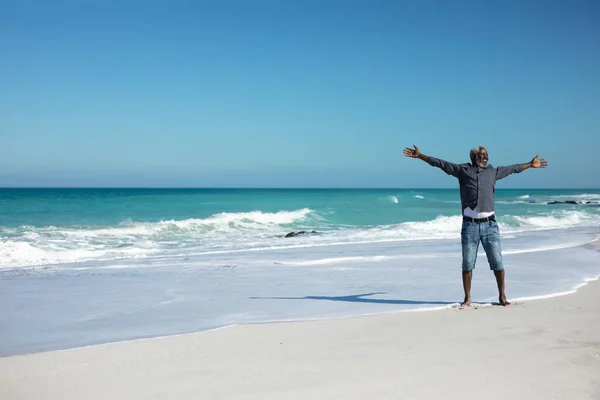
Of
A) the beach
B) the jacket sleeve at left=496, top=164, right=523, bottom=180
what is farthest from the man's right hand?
the beach

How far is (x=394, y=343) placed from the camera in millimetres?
5141

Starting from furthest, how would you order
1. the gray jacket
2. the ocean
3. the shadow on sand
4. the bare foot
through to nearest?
the shadow on sand → the bare foot → the gray jacket → the ocean

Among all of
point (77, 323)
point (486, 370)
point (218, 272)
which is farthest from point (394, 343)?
point (218, 272)

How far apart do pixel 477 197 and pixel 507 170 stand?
0.49 m

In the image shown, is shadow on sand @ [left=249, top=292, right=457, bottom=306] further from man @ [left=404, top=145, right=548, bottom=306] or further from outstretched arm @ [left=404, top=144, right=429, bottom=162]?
outstretched arm @ [left=404, top=144, right=429, bottom=162]

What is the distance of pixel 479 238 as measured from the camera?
6770mm

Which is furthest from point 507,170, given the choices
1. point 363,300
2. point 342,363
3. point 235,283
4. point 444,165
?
point 235,283

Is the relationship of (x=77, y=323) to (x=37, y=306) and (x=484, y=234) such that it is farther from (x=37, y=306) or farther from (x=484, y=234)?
(x=484, y=234)

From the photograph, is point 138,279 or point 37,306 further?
point 138,279

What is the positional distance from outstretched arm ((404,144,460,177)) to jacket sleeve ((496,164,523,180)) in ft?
1.55

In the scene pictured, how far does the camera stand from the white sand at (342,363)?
3975mm

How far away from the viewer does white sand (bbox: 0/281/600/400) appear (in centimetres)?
397

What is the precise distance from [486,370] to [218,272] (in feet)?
21.7

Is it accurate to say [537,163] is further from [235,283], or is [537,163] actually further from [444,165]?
[235,283]
